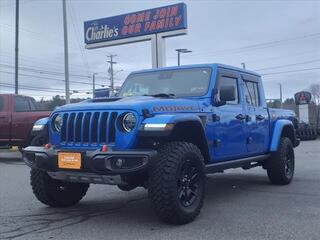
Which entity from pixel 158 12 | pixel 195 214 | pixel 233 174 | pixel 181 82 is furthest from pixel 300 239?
pixel 158 12

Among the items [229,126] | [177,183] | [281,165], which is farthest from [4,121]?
[177,183]

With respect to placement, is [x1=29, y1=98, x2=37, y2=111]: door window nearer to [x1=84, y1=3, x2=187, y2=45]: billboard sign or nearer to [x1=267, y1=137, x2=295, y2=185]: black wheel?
[x1=267, y1=137, x2=295, y2=185]: black wheel

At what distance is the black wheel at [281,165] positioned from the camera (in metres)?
9.13

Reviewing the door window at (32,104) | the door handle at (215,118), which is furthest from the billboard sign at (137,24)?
the door handle at (215,118)

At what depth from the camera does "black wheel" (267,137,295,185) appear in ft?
30.0

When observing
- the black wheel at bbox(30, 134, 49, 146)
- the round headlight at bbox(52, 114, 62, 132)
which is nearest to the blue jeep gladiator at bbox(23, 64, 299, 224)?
the round headlight at bbox(52, 114, 62, 132)

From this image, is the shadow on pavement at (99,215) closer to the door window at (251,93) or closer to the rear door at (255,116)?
the rear door at (255,116)

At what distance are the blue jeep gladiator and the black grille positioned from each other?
1 cm

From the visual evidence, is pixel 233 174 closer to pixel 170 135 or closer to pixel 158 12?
pixel 170 135

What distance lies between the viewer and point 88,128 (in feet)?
20.3

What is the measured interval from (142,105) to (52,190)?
1.97m

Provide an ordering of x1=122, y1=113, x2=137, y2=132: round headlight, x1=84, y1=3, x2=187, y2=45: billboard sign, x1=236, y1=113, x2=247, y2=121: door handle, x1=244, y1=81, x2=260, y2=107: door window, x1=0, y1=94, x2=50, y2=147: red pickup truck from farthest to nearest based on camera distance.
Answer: x1=84, y1=3, x2=187, y2=45: billboard sign
x1=0, y1=94, x2=50, y2=147: red pickup truck
x1=244, y1=81, x2=260, y2=107: door window
x1=236, y1=113, x2=247, y2=121: door handle
x1=122, y1=113, x2=137, y2=132: round headlight

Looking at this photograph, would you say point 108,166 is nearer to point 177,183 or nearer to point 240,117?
point 177,183

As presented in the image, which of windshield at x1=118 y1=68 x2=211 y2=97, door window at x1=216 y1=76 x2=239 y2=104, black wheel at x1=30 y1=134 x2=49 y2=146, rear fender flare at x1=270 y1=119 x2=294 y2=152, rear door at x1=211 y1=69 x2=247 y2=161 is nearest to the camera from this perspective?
black wheel at x1=30 y1=134 x2=49 y2=146
